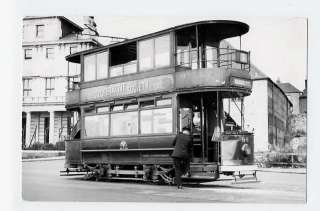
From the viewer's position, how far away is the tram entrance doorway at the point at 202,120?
15.8 m

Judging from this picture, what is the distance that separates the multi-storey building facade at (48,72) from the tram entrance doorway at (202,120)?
3.19 metres

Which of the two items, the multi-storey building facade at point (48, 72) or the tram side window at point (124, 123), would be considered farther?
the tram side window at point (124, 123)

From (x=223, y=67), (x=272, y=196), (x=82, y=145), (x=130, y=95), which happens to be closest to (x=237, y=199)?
(x=272, y=196)

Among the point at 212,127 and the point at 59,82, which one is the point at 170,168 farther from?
the point at 59,82

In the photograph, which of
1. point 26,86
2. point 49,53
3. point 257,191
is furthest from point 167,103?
point 49,53

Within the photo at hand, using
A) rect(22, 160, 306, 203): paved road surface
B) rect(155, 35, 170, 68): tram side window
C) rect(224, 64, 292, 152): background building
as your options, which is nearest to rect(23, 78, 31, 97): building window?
rect(22, 160, 306, 203): paved road surface

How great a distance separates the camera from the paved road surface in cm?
1377

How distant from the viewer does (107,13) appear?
47.4 feet

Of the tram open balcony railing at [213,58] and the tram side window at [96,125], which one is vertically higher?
the tram open balcony railing at [213,58]

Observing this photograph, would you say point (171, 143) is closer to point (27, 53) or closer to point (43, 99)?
point (43, 99)

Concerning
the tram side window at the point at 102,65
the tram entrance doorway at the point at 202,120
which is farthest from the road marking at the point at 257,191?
the tram side window at the point at 102,65

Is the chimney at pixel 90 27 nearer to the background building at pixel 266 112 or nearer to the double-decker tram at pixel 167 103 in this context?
the double-decker tram at pixel 167 103

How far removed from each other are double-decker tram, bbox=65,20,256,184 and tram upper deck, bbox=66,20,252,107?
0.08ft

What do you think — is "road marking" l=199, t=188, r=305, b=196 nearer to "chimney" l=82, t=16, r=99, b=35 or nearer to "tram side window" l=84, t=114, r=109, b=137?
"tram side window" l=84, t=114, r=109, b=137
